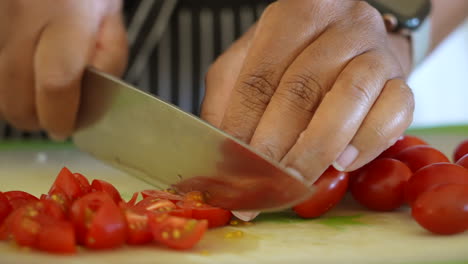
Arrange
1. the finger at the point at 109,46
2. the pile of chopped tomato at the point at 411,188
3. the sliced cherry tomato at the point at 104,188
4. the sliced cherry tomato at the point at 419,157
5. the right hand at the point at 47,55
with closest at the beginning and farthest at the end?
the pile of chopped tomato at the point at 411,188
the sliced cherry tomato at the point at 104,188
the sliced cherry tomato at the point at 419,157
the right hand at the point at 47,55
the finger at the point at 109,46

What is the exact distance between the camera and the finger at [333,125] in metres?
0.86

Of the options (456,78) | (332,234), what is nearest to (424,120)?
(456,78)

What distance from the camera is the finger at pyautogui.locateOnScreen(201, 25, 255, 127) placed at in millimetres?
1151

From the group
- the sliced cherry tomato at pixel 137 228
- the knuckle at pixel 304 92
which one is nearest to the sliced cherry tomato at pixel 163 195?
the sliced cherry tomato at pixel 137 228

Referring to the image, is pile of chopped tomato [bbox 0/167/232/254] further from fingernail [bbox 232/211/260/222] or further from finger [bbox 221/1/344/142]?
finger [bbox 221/1/344/142]

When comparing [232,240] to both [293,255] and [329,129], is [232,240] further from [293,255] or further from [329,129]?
[329,129]

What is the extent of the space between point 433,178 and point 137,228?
489 mm

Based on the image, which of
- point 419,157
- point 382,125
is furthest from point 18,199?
point 419,157

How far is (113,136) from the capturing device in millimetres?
1249

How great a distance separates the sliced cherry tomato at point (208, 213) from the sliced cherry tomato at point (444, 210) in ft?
0.96

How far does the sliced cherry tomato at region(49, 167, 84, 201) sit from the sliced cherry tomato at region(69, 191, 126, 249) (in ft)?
0.26

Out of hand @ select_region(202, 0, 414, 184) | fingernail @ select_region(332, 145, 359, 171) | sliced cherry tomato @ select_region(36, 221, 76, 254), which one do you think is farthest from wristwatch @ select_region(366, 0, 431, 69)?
sliced cherry tomato @ select_region(36, 221, 76, 254)

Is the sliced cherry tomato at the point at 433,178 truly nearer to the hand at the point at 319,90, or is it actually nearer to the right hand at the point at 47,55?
the hand at the point at 319,90

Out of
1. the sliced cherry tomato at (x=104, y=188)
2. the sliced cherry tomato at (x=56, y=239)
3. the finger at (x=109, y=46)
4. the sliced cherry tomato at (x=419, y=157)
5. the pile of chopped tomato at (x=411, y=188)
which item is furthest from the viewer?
the finger at (x=109, y=46)
